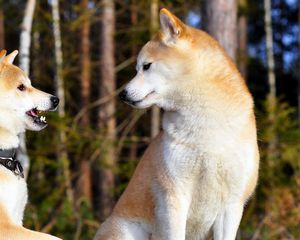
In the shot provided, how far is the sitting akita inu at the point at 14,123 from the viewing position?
178 inches

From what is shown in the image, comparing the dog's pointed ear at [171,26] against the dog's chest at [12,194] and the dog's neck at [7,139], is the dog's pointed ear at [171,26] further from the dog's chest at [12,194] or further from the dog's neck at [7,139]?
the dog's chest at [12,194]

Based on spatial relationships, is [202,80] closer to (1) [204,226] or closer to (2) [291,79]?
(1) [204,226]

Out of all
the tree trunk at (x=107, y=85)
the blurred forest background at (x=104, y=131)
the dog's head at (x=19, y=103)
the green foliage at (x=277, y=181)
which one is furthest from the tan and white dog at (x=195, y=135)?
the tree trunk at (x=107, y=85)

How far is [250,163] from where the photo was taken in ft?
15.2

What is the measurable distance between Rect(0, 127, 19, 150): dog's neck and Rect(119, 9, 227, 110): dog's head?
90 centimetres

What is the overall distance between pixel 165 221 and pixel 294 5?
21.4m

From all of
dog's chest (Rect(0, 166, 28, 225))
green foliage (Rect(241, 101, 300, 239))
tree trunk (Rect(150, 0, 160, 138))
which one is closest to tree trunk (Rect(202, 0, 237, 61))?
green foliage (Rect(241, 101, 300, 239))

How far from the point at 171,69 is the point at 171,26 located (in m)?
0.34

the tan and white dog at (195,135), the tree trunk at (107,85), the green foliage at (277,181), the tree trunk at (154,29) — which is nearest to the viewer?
the tan and white dog at (195,135)

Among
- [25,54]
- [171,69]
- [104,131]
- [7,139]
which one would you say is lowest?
[104,131]

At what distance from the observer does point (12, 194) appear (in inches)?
179

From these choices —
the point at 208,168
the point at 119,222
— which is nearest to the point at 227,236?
the point at 208,168

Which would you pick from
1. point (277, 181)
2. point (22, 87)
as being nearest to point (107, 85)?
point (277, 181)

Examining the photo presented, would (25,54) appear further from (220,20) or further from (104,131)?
(104,131)
